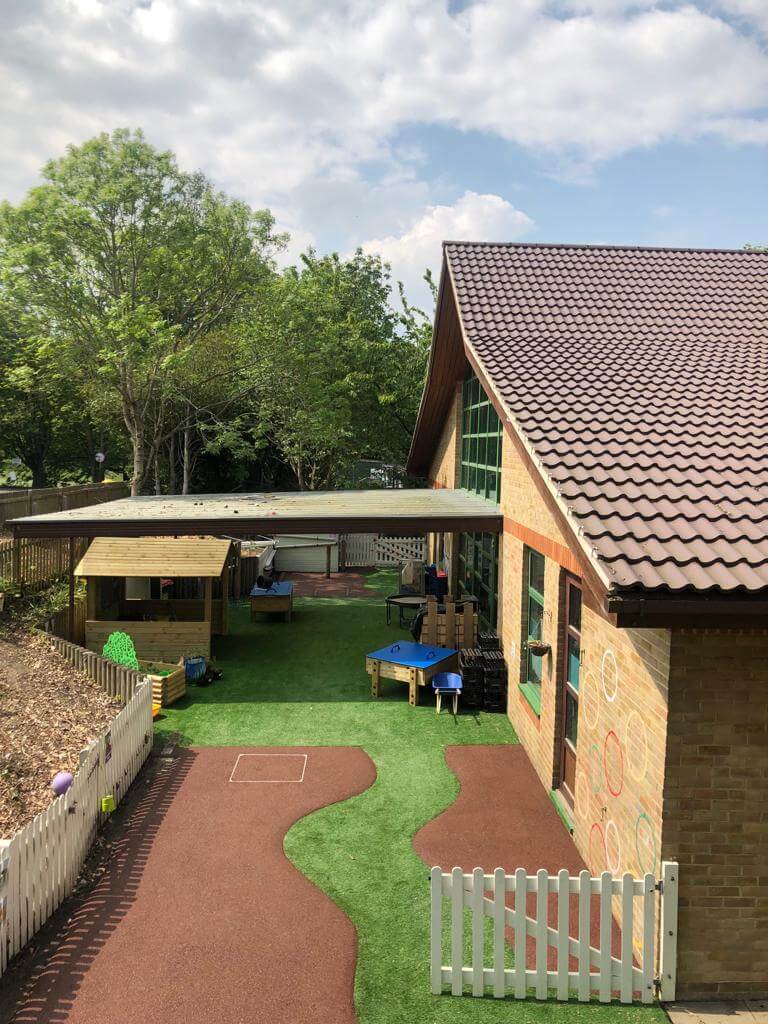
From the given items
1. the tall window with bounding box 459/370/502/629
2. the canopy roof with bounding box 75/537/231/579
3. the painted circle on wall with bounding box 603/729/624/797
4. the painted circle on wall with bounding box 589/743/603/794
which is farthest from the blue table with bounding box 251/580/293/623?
the painted circle on wall with bounding box 603/729/624/797

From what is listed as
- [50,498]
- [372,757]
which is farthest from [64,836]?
[50,498]

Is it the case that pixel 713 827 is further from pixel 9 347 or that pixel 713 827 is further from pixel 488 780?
pixel 9 347

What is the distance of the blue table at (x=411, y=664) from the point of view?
1147cm

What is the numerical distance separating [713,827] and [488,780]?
4.06m

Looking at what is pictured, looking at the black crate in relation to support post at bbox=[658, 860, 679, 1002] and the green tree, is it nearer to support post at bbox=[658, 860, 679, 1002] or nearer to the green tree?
support post at bbox=[658, 860, 679, 1002]

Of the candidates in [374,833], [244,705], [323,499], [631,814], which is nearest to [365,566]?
[323,499]

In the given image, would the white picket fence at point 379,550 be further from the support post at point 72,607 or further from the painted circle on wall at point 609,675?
the painted circle on wall at point 609,675

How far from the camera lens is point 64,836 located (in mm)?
6301

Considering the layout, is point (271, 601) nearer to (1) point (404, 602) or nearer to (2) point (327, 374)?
(1) point (404, 602)

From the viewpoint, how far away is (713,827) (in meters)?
4.95

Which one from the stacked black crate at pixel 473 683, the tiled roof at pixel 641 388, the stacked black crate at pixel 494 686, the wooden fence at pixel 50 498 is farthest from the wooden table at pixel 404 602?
the wooden fence at pixel 50 498

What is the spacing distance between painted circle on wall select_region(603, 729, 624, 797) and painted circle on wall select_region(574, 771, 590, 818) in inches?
27.7

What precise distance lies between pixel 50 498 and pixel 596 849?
19.0 metres

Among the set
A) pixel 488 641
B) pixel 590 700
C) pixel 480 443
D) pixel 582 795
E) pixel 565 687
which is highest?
pixel 480 443
